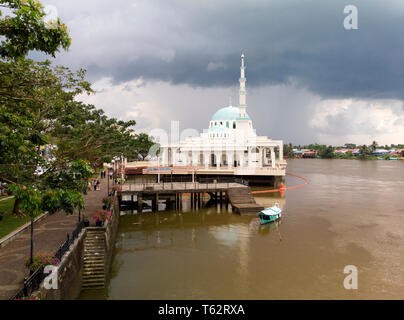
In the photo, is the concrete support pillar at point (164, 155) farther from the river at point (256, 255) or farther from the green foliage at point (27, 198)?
the green foliage at point (27, 198)

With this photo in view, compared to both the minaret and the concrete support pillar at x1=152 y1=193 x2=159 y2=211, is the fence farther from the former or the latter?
the minaret

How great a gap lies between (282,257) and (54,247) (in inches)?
517

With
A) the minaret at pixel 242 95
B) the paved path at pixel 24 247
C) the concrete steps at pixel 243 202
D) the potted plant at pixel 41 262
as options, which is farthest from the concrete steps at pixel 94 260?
the minaret at pixel 242 95

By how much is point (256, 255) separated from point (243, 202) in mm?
12071

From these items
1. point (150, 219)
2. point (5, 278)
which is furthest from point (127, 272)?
point (150, 219)

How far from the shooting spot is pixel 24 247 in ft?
46.8

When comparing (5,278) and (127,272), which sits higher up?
(5,278)

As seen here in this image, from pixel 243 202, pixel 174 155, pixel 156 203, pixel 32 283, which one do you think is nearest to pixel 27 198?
pixel 32 283

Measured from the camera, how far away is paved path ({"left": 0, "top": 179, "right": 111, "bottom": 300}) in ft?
35.9

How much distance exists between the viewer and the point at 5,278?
11234mm

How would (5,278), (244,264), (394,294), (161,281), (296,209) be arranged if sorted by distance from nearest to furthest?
(5,278), (394,294), (161,281), (244,264), (296,209)

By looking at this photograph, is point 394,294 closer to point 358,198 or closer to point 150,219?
point 150,219

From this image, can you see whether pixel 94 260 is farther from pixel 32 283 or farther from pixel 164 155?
pixel 164 155
